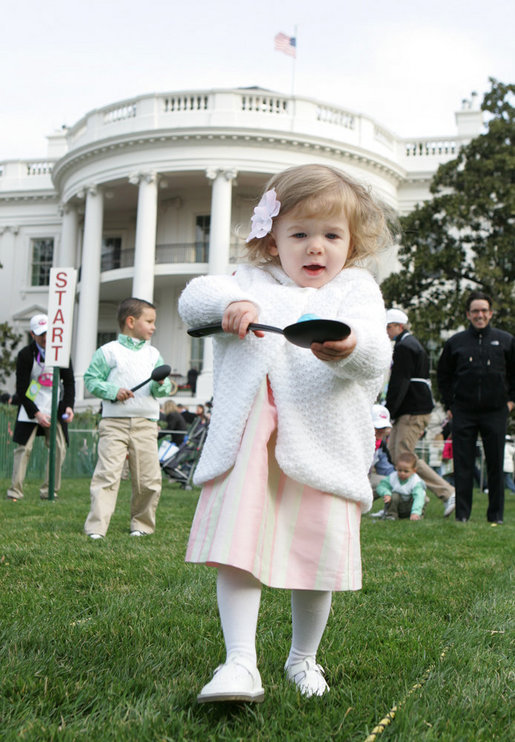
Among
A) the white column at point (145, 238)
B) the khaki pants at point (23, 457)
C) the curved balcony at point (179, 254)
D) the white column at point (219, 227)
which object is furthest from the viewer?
the curved balcony at point (179, 254)

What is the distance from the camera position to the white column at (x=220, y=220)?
29.2m

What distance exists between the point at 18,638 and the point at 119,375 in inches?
139

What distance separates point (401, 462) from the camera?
26.5 feet

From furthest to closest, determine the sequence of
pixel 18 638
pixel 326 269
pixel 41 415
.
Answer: pixel 41 415 < pixel 18 638 < pixel 326 269

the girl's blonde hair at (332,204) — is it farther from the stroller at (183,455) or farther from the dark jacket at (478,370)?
the stroller at (183,455)

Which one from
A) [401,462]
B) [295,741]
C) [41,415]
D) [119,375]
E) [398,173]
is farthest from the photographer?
[398,173]

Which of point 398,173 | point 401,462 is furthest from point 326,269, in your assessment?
point 398,173

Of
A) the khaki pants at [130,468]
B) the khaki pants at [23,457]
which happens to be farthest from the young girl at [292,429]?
the khaki pants at [23,457]

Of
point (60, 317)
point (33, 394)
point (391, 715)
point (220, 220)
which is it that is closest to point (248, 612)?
point (391, 715)

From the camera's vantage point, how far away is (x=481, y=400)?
7.60m

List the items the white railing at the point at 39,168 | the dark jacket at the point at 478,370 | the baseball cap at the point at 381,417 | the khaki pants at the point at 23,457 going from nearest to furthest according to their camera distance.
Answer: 1. the dark jacket at the point at 478,370
2. the baseball cap at the point at 381,417
3. the khaki pants at the point at 23,457
4. the white railing at the point at 39,168

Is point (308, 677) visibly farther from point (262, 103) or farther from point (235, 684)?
point (262, 103)

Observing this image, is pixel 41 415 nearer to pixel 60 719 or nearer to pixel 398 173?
pixel 60 719

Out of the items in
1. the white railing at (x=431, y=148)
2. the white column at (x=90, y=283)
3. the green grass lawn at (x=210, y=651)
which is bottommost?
the green grass lawn at (x=210, y=651)
